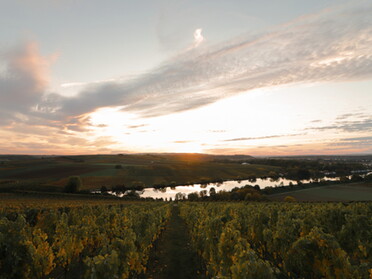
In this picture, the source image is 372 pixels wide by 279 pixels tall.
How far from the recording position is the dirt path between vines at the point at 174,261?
1450 cm

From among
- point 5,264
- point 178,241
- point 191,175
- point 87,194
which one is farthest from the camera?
point 191,175

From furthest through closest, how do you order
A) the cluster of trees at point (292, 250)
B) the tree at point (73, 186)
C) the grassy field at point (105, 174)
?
the grassy field at point (105, 174), the tree at point (73, 186), the cluster of trees at point (292, 250)

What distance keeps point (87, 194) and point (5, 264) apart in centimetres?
7607

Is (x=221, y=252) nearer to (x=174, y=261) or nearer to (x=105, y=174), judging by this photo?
(x=174, y=261)

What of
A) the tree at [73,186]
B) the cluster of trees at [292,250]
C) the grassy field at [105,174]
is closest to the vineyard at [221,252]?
the cluster of trees at [292,250]

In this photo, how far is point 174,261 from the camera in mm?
16953

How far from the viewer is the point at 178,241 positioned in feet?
76.5

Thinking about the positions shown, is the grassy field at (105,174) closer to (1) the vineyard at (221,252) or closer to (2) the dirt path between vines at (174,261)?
(2) the dirt path between vines at (174,261)

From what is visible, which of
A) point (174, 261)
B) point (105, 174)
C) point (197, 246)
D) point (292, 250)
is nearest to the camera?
point (292, 250)

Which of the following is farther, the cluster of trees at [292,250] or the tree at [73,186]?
the tree at [73,186]

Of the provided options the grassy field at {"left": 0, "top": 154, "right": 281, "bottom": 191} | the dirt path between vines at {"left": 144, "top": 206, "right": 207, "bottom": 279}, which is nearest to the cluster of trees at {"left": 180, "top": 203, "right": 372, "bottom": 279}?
the dirt path between vines at {"left": 144, "top": 206, "right": 207, "bottom": 279}

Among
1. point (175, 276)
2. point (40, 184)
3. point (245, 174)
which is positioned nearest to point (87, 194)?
point (40, 184)

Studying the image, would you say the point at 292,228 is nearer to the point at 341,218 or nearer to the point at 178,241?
the point at 341,218

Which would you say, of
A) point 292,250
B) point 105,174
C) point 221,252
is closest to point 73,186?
point 105,174
